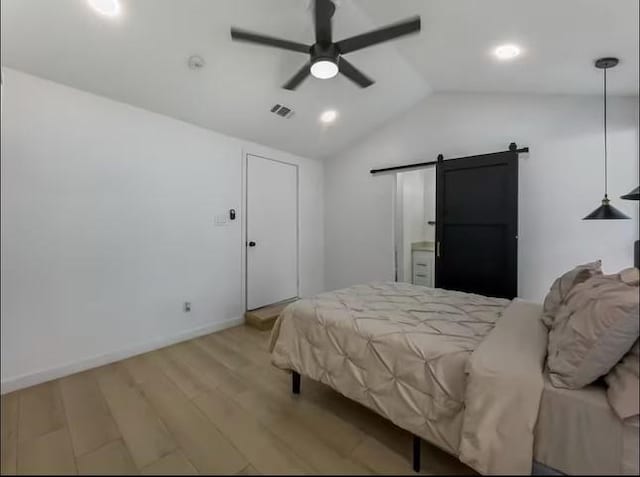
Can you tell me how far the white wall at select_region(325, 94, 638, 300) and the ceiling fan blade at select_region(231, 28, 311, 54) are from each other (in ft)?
5.13

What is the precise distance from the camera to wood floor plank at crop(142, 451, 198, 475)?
493mm

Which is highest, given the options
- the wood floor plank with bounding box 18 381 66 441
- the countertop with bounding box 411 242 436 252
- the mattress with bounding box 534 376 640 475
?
the countertop with bounding box 411 242 436 252

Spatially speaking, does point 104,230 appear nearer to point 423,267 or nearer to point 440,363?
point 440,363

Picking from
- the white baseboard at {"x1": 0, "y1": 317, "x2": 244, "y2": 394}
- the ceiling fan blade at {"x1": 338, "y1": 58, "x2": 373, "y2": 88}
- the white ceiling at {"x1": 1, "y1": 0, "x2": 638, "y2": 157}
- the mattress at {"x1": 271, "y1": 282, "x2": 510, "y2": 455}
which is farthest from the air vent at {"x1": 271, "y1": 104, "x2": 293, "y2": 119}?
the white baseboard at {"x1": 0, "y1": 317, "x2": 244, "y2": 394}

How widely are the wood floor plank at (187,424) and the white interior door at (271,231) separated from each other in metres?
1.37

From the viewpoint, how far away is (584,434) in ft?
2.92

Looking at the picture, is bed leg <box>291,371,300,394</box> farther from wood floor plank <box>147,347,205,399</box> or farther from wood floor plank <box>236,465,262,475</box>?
wood floor plank <box>236,465,262,475</box>

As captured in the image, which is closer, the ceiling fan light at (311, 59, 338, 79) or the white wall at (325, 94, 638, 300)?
the white wall at (325, 94, 638, 300)

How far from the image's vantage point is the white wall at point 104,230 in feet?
6.10

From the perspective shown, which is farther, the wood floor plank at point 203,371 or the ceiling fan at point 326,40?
the wood floor plank at point 203,371

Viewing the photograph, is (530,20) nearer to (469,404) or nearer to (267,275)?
(469,404)

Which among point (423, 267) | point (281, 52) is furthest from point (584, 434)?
point (423, 267)

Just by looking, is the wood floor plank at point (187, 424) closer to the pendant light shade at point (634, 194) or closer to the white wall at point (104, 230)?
the white wall at point (104, 230)

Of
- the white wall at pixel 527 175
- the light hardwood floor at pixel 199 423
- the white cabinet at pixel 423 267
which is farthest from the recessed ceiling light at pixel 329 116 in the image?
the light hardwood floor at pixel 199 423
